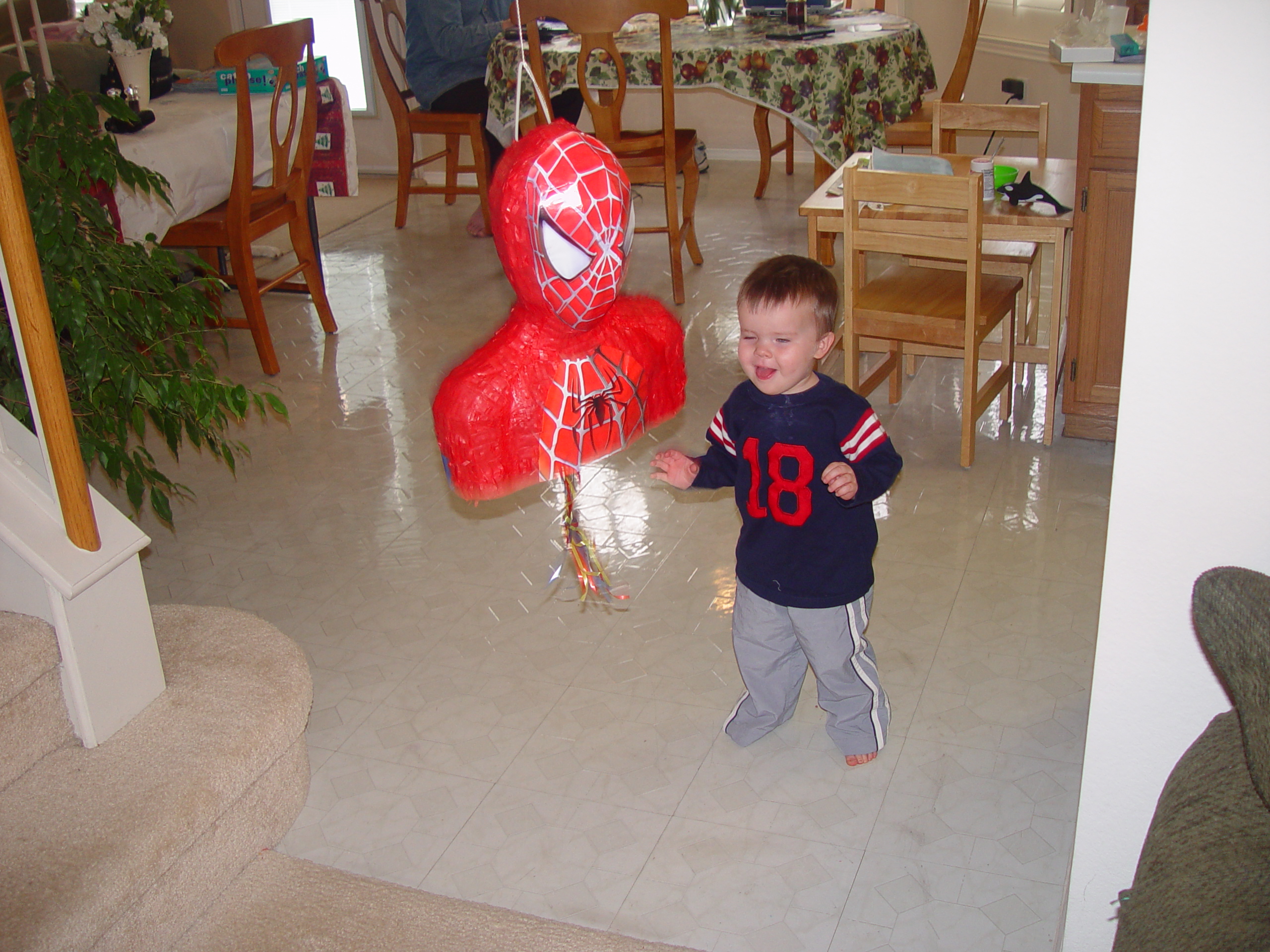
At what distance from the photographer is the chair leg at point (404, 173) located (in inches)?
191

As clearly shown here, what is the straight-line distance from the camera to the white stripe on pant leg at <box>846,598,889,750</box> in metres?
1.86

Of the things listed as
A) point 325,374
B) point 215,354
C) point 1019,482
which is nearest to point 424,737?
point 1019,482

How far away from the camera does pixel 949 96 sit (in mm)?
4398

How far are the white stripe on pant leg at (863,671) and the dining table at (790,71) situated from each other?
2.58 metres

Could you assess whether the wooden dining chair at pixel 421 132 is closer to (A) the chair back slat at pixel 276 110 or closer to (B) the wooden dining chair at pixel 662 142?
(B) the wooden dining chair at pixel 662 142

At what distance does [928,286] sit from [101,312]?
6.79ft

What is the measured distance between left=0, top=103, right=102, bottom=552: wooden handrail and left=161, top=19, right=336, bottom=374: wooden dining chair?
184 cm

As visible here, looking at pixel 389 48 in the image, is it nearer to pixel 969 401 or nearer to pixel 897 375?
pixel 897 375

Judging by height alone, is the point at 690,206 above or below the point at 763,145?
below

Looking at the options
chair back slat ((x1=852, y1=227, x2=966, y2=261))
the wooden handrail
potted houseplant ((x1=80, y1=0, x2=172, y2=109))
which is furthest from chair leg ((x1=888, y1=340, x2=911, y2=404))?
potted houseplant ((x1=80, y1=0, x2=172, y2=109))

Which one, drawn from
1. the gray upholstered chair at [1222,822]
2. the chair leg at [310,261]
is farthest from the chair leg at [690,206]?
the gray upholstered chair at [1222,822]

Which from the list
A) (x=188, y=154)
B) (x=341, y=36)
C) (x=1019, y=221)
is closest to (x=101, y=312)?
(x=188, y=154)

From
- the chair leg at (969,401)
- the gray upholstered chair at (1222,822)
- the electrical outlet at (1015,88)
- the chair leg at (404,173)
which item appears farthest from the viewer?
the electrical outlet at (1015,88)

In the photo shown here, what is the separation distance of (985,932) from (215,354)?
3.21 m
